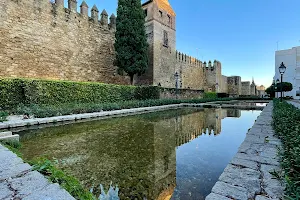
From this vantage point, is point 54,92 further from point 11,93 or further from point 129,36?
point 129,36

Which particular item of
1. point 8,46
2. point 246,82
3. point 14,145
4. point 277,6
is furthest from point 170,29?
point 246,82

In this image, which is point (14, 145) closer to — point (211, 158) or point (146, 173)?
point (146, 173)

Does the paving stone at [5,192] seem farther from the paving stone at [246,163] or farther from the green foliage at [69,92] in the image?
the green foliage at [69,92]

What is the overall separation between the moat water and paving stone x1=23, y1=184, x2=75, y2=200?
1.71 ft

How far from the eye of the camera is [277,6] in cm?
1309

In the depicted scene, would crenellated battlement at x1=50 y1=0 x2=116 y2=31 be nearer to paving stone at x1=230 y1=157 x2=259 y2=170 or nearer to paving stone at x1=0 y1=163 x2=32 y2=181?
paving stone at x1=0 y1=163 x2=32 y2=181

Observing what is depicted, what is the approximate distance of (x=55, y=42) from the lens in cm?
1124

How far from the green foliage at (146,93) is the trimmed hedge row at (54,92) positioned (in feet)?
3.64

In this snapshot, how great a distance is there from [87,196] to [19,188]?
540 millimetres

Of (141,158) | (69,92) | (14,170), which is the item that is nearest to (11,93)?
(69,92)

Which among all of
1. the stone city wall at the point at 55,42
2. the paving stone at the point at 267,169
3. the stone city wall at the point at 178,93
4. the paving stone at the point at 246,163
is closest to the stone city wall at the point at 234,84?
the stone city wall at the point at 178,93

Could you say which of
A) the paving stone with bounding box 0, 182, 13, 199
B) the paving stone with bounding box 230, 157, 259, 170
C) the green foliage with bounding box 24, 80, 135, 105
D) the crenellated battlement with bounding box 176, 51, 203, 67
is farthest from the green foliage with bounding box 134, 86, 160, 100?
the paving stone with bounding box 0, 182, 13, 199

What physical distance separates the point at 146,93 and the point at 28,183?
39.0 ft

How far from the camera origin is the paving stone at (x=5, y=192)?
49.2 inches
